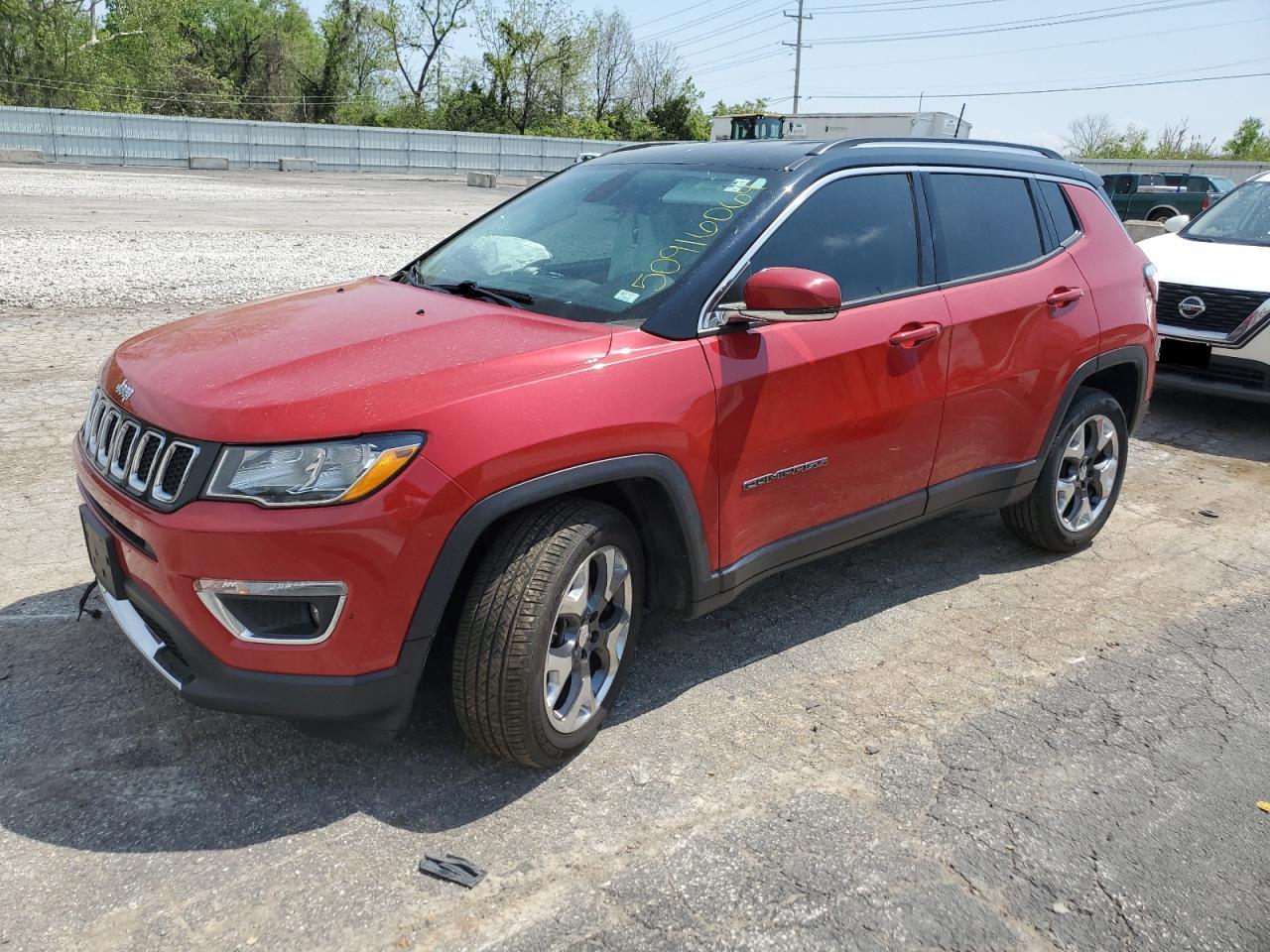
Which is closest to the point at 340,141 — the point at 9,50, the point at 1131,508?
the point at 9,50

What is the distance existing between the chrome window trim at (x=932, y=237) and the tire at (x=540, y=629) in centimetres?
71

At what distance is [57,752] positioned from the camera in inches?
120

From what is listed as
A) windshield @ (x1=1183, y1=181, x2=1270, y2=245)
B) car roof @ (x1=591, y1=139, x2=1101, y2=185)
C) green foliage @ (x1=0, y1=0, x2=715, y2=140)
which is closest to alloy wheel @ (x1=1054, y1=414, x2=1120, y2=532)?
car roof @ (x1=591, y1=139, x2=1101, y2=185)

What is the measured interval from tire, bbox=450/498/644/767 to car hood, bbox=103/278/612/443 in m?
0.42

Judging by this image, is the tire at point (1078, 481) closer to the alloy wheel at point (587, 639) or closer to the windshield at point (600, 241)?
the windshield at point (600, 241)

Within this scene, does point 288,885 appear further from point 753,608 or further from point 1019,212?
point 1019,212

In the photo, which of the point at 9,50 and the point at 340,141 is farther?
the point at 9,50

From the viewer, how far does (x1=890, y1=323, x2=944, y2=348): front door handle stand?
148 inches

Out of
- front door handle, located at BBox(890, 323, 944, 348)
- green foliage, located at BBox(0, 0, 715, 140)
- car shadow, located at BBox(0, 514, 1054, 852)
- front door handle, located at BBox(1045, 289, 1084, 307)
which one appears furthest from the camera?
green foliage, located at BBox(0, 0, 715, 140)

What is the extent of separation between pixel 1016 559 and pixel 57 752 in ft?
13.0

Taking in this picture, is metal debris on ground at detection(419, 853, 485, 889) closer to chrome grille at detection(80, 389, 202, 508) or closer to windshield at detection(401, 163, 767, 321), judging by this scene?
chrome grille at detection(80, 389, 202, 508)

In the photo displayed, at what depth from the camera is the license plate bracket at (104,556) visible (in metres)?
2.88

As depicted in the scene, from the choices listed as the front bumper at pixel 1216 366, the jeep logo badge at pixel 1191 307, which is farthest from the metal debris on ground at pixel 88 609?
the jeep logo badge at pixel 1191 307

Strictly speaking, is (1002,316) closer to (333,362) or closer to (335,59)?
(333,362)
